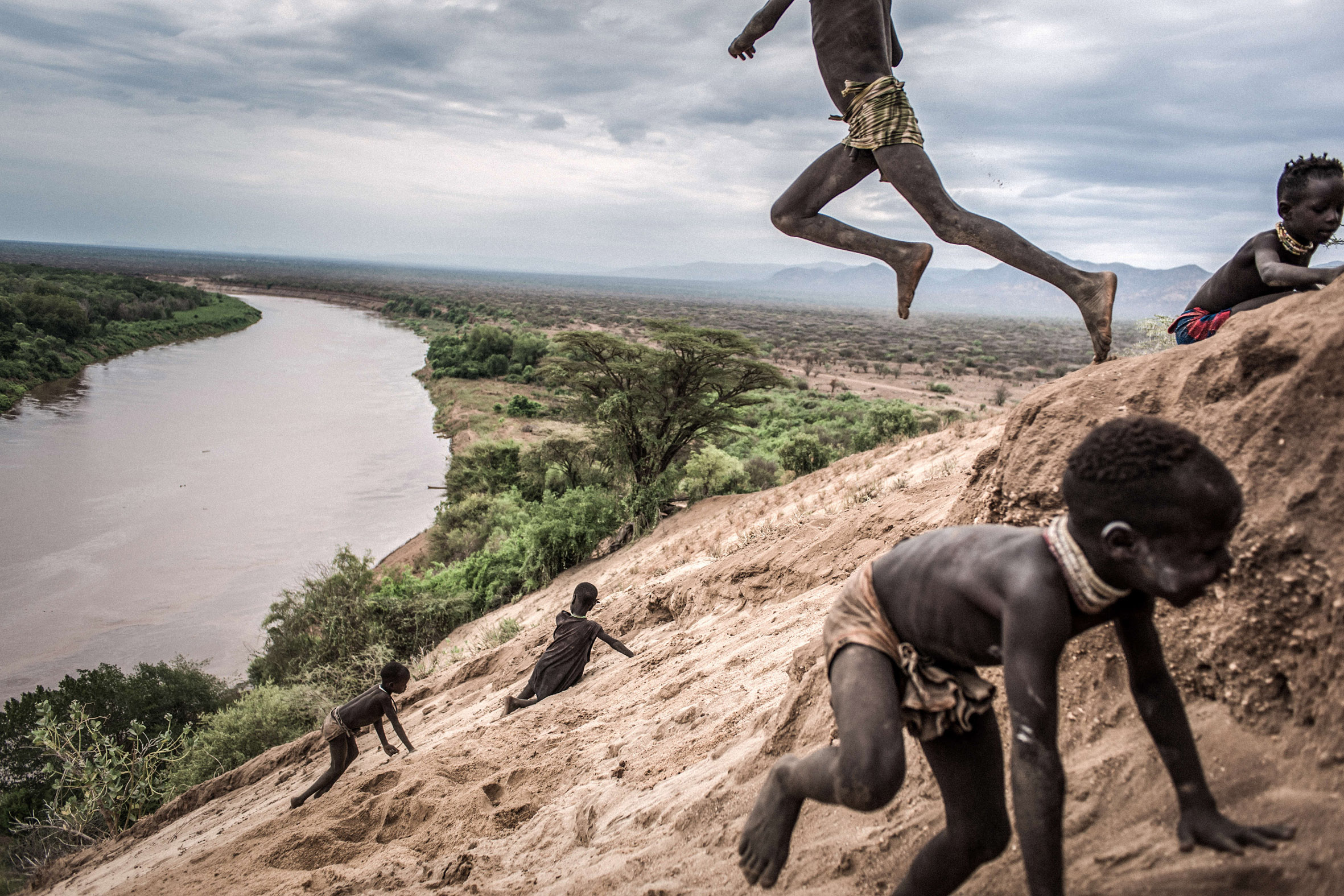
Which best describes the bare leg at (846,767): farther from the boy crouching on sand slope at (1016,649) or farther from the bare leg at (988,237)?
the bare leg at (988,237)

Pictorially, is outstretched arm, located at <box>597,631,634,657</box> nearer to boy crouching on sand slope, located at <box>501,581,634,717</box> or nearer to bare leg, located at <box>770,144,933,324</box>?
boy crouching on sand slope, located at <box>501,581,634,717</box>

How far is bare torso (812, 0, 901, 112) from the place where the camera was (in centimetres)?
291

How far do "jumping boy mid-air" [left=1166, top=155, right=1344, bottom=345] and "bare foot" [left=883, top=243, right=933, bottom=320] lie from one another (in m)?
1.12

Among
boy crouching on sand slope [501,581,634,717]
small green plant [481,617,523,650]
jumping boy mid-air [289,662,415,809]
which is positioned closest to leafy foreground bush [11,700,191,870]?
jumping boy mid-air [289,662,415,809]

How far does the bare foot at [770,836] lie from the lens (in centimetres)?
177

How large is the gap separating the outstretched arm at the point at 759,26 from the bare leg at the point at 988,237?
0.86m

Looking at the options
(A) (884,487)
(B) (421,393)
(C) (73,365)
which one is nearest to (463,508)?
(A) (884,487)

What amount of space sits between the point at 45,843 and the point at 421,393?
35958 millimetres

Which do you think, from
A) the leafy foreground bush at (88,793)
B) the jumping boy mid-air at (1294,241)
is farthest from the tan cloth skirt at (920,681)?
the leafy foreground bush at (88,793)

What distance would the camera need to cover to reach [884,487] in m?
7.98

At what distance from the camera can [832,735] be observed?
112 inches

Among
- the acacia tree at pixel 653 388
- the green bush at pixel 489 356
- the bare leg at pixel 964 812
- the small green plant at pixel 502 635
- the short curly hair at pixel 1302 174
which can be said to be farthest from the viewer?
the green bush at pixel 489 356

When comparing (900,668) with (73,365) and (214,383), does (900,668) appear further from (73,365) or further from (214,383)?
(73,365)

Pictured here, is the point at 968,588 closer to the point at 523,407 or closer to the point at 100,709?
the point at 100,709
